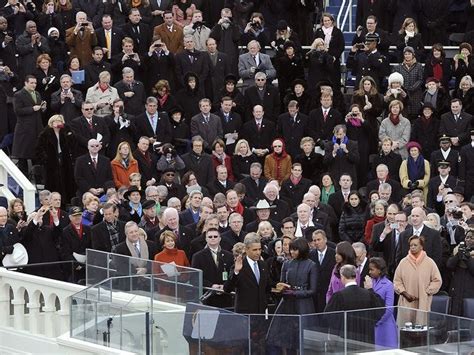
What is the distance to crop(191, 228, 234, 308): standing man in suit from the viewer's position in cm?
2420

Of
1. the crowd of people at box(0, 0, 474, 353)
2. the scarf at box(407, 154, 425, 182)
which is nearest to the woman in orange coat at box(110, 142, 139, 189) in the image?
the crowd of people at box(0, 0, 474, 353)

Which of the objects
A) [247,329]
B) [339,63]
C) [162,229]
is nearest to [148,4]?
[339,63]

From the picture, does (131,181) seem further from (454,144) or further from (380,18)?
(380,18)

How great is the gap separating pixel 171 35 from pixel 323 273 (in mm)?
10239

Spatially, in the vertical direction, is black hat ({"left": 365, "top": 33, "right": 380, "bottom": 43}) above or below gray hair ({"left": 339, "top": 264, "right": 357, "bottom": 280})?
above

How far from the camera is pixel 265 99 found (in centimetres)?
3152

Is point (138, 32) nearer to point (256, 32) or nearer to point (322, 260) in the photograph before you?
point (256, 32)

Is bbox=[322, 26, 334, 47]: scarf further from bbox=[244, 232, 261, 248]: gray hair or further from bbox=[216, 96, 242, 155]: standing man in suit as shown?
bbox=[244, 232, 261, 248]: gray hair

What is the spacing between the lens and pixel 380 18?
111ft

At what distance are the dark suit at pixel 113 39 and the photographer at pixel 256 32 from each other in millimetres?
2134

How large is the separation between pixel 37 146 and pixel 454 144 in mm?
6431

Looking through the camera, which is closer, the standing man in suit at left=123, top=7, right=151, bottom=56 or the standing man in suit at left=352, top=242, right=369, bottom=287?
the standing man in suit at left=352, top=242, right=369, bottom=287

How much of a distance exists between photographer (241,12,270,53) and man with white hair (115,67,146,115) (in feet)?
8.81

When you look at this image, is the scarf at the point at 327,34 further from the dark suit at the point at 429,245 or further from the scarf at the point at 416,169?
the dark suit at the point at 429,245
